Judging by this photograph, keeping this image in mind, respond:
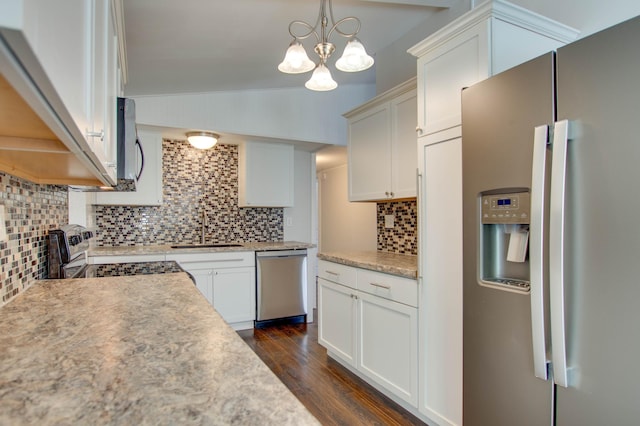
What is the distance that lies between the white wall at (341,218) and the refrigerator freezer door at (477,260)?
3807mm

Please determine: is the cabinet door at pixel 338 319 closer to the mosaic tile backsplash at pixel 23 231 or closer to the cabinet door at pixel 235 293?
the cabinet door at pixel 235 293

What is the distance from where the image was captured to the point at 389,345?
7.22 feet

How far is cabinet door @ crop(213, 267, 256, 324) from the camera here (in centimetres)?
359

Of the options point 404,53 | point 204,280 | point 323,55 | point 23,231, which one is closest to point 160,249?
point 204,280

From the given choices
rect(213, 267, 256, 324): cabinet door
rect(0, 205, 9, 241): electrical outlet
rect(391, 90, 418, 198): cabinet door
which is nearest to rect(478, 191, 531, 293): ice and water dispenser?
rect(391, 90, 418, 198): cabinet door

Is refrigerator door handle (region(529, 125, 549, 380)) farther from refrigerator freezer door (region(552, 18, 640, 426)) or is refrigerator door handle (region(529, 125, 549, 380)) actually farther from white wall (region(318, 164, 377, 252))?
white wall (region(318, 164, 377, 252))

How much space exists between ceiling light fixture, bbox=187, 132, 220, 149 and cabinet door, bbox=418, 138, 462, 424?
2.48m

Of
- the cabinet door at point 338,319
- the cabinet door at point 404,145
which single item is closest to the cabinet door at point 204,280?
the cabinet door at point 338,319

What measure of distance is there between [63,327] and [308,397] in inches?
69.5

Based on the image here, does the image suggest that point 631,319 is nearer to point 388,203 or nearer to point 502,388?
point 502,388

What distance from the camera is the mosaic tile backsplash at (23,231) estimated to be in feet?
3.96

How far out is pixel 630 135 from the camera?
3.30ft

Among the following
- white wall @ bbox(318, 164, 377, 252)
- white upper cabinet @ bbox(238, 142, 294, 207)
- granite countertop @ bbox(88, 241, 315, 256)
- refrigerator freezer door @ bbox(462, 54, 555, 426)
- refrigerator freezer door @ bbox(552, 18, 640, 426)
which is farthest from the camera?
white wall @ bbox(318, 164, 377, 252)

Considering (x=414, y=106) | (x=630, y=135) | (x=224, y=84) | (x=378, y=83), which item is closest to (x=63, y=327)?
(x=630, y=135)
